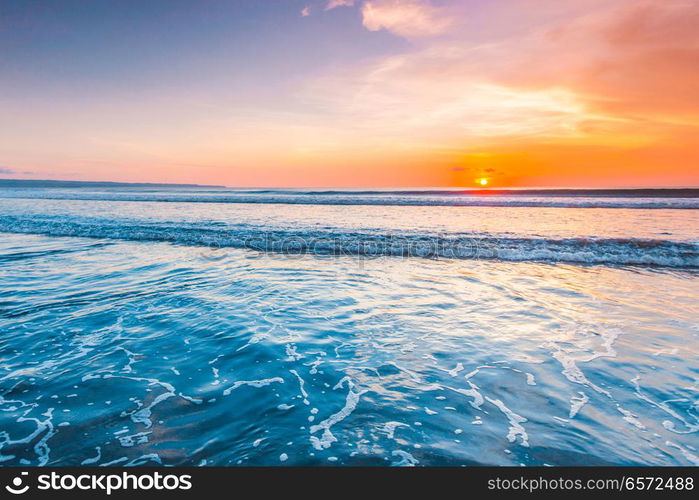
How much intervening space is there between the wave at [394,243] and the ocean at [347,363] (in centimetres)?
86

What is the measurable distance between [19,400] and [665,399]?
24.2 feet

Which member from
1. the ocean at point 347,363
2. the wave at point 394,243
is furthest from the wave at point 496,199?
the ocean at point 347,363

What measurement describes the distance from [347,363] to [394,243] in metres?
9.93

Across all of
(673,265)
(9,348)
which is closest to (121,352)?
(9,348)

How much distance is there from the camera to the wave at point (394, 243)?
38.8 ft

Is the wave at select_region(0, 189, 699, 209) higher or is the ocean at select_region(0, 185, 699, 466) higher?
the wave at select_region(0, 189, 699, 209)

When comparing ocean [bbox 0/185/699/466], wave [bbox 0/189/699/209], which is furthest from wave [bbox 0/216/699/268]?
wave [bbox 0/189/699/209]

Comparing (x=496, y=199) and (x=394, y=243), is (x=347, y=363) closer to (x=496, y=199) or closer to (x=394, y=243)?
(x=394, y=243)

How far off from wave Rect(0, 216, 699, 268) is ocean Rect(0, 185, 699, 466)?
857 mm

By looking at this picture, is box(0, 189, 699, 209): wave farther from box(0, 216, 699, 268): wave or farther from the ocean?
the ocean

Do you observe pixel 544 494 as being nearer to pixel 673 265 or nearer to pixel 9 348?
pixel 9 348

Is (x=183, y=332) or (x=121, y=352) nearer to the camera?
(x=121, y=352)

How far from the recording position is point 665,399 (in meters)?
3.85

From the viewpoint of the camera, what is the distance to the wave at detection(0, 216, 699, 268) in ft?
38.8
